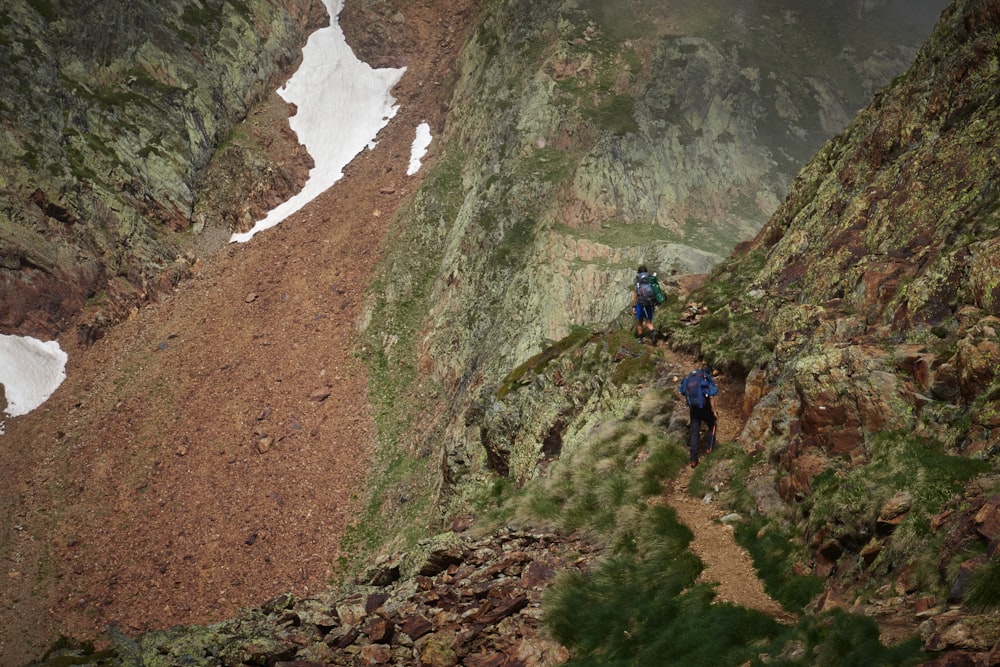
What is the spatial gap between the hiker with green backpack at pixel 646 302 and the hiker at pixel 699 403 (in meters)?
5.80

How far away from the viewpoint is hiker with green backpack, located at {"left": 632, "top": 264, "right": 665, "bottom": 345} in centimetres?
Result: 2077

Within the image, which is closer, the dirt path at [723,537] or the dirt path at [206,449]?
the dirt path at [723,537]

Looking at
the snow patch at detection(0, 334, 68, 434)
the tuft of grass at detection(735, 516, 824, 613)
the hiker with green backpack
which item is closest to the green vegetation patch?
the tuft of grass at detection(735, 516, 824, 613)

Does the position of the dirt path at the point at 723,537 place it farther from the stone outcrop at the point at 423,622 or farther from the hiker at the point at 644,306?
the hiker at the point at 644,306

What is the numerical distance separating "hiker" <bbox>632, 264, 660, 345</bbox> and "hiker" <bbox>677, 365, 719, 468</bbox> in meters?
5.81

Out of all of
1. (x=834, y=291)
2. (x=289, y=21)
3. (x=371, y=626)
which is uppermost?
(x=289, y=21)

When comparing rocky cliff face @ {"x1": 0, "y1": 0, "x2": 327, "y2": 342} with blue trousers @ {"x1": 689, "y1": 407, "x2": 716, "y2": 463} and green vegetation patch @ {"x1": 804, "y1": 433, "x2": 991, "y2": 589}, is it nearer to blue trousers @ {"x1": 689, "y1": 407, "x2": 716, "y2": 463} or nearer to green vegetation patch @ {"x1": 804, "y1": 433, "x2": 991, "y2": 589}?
blue trousers @ {"x1": 689, "y1": 407, "x2": 716, "y2": 463}

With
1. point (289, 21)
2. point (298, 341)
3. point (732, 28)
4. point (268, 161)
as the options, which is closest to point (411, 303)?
point (298, 341)

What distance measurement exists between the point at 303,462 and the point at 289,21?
159 feet

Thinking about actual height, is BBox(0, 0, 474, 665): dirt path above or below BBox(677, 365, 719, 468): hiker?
above

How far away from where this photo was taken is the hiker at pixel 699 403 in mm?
14961

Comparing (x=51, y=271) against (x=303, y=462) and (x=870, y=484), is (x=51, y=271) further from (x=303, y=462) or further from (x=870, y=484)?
(x=870, y=484)

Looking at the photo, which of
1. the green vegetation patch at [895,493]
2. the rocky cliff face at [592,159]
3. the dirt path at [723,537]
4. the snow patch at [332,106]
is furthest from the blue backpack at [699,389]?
the snow patch at [332,106]

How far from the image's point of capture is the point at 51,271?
43969 mm
